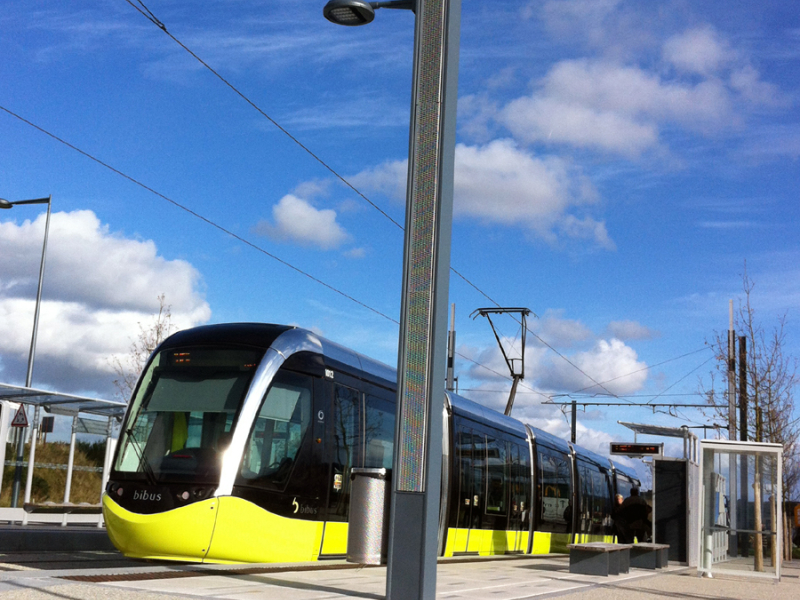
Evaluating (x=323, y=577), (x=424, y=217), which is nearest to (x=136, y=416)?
(x=323, y=577)

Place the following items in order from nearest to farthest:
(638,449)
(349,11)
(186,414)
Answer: (349,11)
(186,414)
(638,449)

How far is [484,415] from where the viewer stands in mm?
18953

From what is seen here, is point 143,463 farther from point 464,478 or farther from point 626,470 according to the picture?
point 626,470

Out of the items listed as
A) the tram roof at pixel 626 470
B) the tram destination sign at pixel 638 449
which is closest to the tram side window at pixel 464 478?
the tram destination sign at pixel 638 449

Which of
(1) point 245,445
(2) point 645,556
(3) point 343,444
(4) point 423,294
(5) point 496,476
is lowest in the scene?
(2) point 645,556

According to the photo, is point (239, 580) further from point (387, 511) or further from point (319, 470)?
point (319, 470)

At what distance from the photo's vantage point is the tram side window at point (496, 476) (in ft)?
61.2

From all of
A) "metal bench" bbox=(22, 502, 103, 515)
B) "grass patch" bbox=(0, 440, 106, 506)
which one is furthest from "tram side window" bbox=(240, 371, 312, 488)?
"grass patch" bbox=(0, 440, 106, 506)

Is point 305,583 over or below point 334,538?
below

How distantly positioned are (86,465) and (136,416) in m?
10.7

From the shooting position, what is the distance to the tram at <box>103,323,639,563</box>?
36.2 feet

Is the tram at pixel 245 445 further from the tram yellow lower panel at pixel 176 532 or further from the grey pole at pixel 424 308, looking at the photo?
the grey pole at pixel 424 308

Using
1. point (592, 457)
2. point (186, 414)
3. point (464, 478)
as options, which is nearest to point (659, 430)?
point (464, 478)

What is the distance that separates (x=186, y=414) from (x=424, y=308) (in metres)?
4.05
